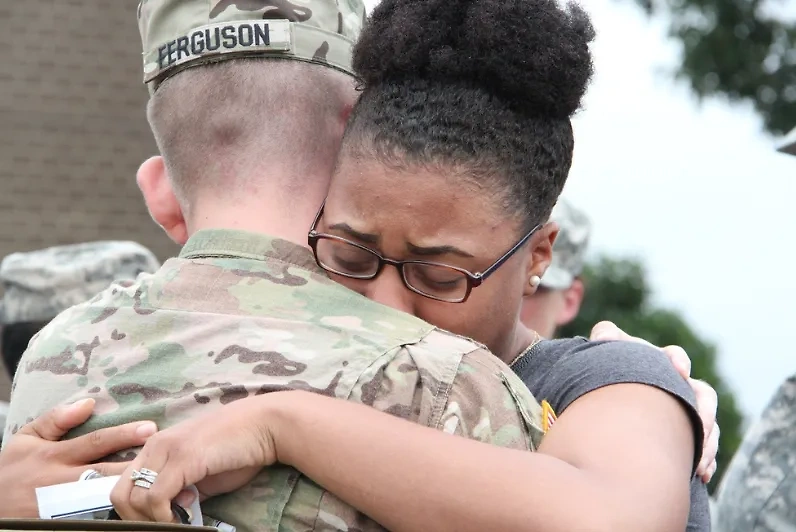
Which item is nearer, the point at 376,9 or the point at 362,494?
the point at 362,494

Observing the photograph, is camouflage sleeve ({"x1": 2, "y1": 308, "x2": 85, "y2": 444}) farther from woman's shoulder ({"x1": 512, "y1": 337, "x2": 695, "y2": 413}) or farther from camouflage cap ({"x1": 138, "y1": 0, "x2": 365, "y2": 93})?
woman's shoulder ({"x1": 512, "y1": 337, "x2": 695, "y2": 413})

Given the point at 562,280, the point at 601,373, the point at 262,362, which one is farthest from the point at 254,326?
the point at 562,280

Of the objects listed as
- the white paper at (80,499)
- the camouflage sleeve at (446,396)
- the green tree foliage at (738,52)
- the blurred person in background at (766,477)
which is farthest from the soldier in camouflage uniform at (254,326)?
the green tree foliage at (738,52)

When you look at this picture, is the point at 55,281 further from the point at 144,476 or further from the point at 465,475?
the point at 465,475

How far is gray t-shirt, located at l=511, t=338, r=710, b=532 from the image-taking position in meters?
2.01

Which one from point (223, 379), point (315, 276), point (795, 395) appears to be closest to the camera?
point (223, 379)

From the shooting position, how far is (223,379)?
1867 mm

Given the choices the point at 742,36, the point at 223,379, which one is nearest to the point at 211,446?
the point at 223,379

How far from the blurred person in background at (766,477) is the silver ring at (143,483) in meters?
2.70

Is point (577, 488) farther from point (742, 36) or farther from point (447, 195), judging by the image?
point (742, 36)

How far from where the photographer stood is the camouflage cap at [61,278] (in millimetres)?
5434

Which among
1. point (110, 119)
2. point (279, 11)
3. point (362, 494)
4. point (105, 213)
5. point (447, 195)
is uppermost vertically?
point (279, 11)

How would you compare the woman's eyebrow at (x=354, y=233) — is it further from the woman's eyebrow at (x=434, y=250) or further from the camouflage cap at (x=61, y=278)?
the camouflage cap at (x=61, y=278)

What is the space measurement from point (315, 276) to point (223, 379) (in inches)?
11.3
